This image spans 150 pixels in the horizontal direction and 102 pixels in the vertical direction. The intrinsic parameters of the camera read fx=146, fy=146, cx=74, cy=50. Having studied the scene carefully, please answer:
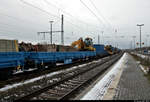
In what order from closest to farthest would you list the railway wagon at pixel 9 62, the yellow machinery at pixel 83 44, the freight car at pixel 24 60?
the railway wagon at pixel 9 62, the freight car at pixel 24 60, the yellow machinery at pixel 83 44

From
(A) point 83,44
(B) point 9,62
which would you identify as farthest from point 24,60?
(A) point 83,44

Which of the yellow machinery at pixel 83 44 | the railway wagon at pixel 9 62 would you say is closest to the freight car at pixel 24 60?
the railway wagon at pixel 9 62

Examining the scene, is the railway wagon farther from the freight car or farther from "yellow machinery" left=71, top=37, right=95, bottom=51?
"yellow machinery" left=71, top=37, right=95, bottom=51

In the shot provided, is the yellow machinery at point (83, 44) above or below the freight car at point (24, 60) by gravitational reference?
above

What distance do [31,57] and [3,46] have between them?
250 cm

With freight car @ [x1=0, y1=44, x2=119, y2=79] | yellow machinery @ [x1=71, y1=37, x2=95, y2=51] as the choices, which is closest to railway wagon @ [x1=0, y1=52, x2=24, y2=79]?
freight car @ [x1=0, y1=44, x2=119, y2=79]

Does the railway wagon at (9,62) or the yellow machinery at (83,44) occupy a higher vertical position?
the yellow machinery at (83,44)

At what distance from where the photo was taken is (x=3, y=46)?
371 inches

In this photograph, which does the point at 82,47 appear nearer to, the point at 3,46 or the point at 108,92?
the point at 3,46

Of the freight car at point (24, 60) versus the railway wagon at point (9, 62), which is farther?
the freight car at point (24, 60)

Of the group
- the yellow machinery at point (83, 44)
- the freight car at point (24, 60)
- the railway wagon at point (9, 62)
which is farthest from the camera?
the yellow machinery at point (83, 44)

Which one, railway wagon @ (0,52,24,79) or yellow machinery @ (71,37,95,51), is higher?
yellow machinery @ (71,37,95,51)

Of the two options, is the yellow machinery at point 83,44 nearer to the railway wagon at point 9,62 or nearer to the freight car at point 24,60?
the freight car at point 24,60

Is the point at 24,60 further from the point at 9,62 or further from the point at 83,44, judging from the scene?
the point at 83,44
